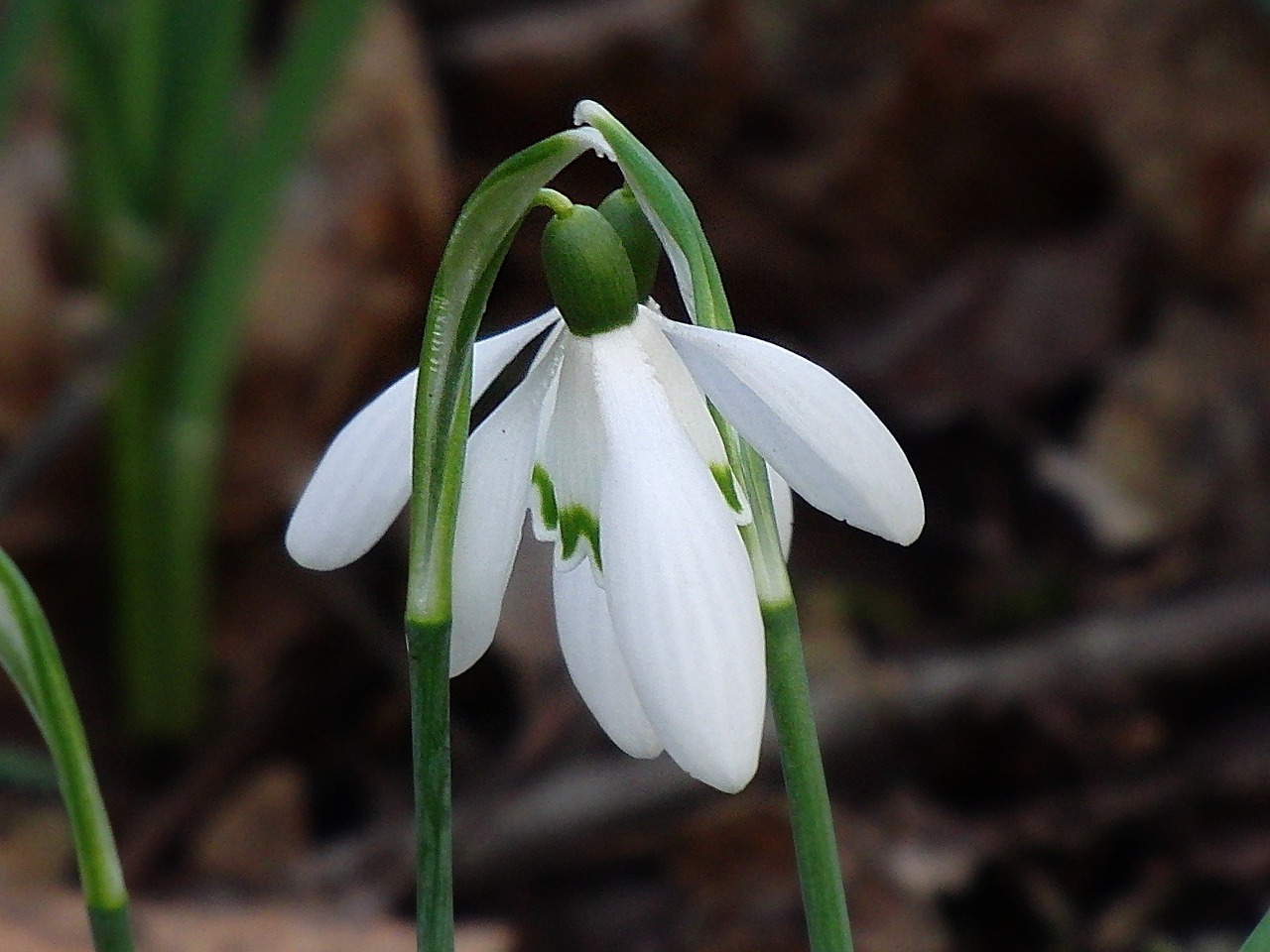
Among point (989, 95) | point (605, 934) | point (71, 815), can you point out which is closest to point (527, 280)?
point (989, 95)

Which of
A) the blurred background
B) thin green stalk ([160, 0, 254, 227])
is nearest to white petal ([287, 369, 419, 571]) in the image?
the blurred background

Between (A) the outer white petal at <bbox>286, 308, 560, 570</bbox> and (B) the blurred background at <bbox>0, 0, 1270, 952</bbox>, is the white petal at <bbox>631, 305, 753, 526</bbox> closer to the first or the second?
(A) the outer white petal at <bbox>286, 308, 560, 570</bbox>

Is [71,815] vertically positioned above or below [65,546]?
below

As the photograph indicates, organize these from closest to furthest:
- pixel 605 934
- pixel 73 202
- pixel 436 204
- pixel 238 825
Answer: pixel 605 934
pixel 238 825
pixel 73 202
pixel 436 204

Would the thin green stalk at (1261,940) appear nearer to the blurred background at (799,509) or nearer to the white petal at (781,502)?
the white petal at (781,502)

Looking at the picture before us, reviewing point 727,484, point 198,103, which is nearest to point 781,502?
point 727,484

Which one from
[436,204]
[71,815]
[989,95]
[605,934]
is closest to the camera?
[71,815]

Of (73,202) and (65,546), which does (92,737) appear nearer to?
(65,546)

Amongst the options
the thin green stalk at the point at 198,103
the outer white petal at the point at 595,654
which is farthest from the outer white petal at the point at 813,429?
the thin green stalk at the point at 198,103
